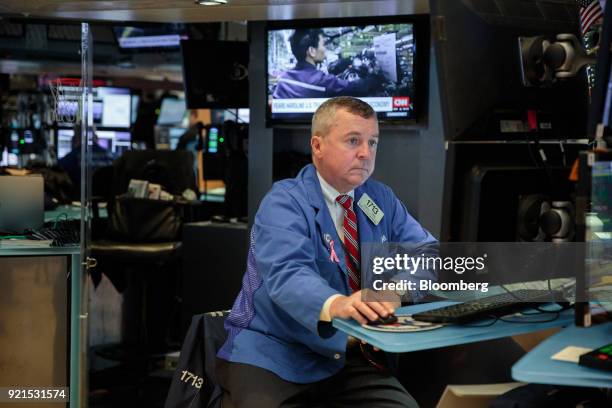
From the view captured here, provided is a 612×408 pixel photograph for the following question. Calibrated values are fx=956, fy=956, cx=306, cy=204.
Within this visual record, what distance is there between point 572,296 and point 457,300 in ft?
0.89

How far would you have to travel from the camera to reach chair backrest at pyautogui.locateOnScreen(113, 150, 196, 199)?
6.41 metres

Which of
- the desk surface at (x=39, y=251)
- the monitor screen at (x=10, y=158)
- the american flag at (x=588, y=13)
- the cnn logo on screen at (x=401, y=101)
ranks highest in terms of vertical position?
the american flag at (x=588, y=13)

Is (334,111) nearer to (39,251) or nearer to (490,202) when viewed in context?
(490,202)

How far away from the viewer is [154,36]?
1034cm

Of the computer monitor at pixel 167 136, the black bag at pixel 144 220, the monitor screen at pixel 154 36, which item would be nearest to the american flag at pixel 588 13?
the black bag at pixel 144 220

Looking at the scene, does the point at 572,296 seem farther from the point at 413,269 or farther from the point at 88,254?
the point at 88,254

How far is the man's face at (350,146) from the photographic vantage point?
2.65 metres

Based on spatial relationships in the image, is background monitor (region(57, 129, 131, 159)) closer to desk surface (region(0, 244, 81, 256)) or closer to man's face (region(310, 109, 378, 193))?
desk surface (region(0, 244, 81, 256))

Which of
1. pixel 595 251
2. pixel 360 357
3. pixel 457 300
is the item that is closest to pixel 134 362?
pixel 360 357

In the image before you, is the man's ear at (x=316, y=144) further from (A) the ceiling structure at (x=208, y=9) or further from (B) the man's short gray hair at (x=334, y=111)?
(A) the ceiling structure at (x=208, y=9)

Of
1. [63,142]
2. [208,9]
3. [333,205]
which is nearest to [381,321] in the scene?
[333,205]

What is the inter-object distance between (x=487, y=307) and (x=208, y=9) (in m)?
3.09

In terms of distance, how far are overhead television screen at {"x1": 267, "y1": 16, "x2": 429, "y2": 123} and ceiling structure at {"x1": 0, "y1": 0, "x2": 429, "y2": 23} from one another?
0.14 metres

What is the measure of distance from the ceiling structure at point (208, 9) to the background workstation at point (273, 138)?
2 centimetres
